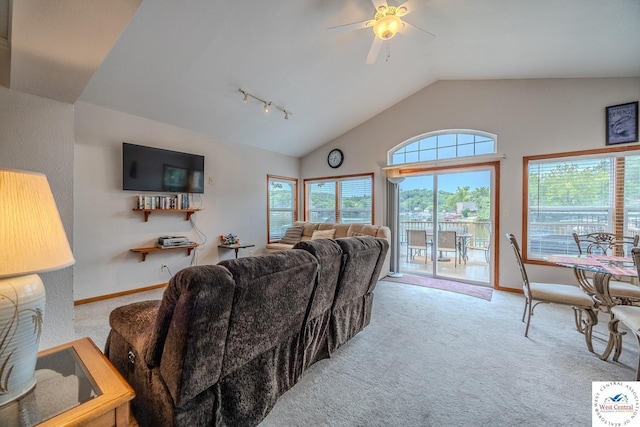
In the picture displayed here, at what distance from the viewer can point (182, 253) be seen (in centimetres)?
429

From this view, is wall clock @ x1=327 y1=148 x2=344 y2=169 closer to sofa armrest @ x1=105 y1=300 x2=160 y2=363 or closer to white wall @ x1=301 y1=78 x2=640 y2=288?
white wall @ x1=301 y1=78 x2=640 y2=288

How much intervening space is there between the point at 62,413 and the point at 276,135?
189 inches

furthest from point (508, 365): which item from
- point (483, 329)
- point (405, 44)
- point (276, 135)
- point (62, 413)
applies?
point (276, 135)

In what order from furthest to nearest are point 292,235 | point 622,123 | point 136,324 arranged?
1. point 292,235
2. point 622,123
3. point 136,324

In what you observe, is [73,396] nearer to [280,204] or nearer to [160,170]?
[160,170]

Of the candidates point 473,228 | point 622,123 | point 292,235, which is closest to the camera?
point 622,123

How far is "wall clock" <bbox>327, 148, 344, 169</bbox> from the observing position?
5766 millimetres

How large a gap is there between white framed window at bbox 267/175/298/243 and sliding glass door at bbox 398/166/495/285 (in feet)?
8.53

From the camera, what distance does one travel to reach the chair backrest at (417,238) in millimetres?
4793

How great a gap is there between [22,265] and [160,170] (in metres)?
3.49

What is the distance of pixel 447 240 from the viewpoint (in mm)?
4562

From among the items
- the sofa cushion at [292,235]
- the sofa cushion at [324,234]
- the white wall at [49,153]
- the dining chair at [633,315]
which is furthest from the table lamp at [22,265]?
the sofa cushion at [292,235]

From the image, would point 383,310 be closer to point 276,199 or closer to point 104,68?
point 276,199

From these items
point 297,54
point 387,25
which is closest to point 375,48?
point 387,25
